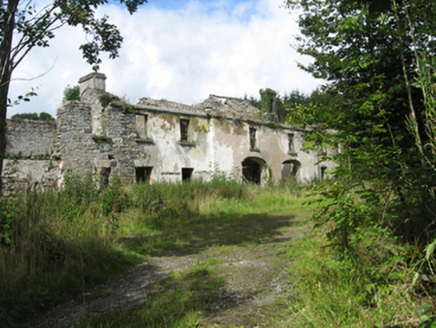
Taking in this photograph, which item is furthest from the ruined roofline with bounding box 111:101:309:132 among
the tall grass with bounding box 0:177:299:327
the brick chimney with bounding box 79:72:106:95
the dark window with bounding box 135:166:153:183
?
the tall grass with bounding box 0:177:299:327

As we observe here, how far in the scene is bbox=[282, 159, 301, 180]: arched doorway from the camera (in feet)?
81.4

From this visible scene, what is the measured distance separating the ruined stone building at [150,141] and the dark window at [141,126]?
0.05m

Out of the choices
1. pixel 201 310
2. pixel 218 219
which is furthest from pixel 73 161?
pixel 201 310

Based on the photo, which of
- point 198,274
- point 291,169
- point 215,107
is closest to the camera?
point 198,274

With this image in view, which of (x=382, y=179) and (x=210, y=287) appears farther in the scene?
(x=210, y=287)

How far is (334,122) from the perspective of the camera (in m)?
3.87

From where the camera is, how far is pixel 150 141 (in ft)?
57.2

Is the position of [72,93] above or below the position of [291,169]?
above

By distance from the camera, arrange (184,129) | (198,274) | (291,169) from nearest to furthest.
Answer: (198,274) → (184,129) → (291,169)

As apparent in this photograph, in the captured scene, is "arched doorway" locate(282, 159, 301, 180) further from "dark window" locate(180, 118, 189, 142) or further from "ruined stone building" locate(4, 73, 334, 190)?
"dark window" locate(180, 118, 189, 142)

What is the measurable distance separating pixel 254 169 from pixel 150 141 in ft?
28.2

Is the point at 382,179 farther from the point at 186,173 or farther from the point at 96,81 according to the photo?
the point at 96,81

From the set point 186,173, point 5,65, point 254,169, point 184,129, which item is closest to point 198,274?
point 5,65

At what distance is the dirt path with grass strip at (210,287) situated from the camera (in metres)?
3.96
